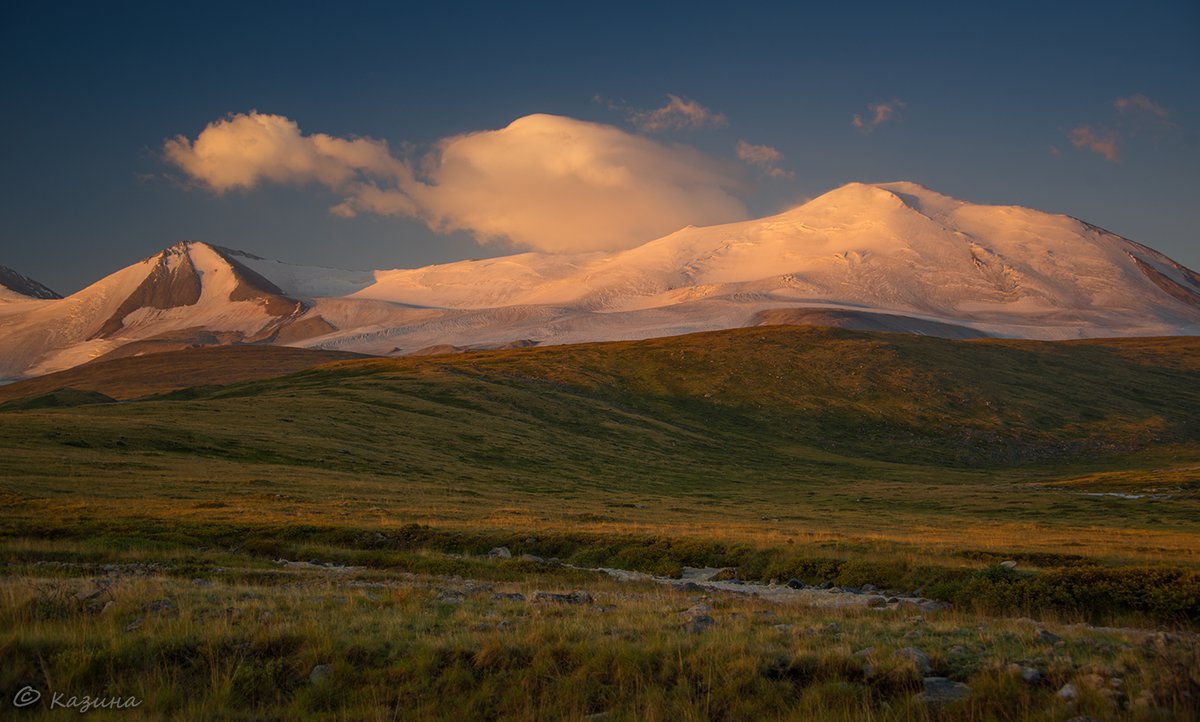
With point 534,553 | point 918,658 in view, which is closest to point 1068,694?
point 918,658

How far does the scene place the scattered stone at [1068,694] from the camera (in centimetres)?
1009

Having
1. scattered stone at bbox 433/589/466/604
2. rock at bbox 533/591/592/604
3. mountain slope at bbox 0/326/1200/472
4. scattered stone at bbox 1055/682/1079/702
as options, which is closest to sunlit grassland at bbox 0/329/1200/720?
scattered stone at bbox 1055/682/1079/702

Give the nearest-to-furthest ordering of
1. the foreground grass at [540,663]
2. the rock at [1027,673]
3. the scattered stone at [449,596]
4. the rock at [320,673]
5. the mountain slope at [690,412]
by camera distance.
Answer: the foreground grass at [540,663] → the rock at [1027,673] → the rock at [320,673] → the scattered stone at [449,596] → the mountain slope at [690,412]

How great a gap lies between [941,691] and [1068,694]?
1.55m

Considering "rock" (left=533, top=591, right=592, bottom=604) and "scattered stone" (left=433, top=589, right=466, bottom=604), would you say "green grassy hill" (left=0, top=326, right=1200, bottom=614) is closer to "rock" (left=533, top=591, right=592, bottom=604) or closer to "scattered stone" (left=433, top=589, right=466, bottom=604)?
"rock" (left=533, top=591, right=592, bottom=604)

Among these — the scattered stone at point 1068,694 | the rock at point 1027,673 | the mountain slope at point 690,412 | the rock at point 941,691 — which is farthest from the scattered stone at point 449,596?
the mountain slope at point 690,412

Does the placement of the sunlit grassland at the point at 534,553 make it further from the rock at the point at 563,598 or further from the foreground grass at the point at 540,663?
the rock at the point at 563,598

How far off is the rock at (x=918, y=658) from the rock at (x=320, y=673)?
8.53m

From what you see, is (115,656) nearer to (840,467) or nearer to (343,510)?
(343,510)

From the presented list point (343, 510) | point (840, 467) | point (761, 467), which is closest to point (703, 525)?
point (343, 510)

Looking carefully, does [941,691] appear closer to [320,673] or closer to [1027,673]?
[1027,673]

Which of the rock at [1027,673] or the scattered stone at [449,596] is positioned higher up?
the rock at [1027,673]

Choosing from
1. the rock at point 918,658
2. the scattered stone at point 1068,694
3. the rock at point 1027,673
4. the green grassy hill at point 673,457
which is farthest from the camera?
the green grassy hill at point 673,457

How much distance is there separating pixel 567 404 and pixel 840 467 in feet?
144
